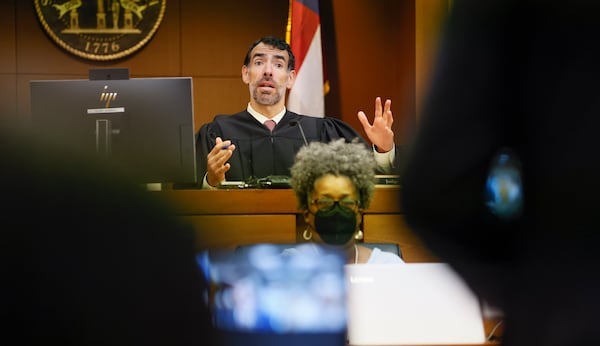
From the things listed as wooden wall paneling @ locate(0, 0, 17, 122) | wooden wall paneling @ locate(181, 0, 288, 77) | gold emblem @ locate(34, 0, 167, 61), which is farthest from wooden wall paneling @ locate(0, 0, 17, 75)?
wooden wall paneling @ locate(181, 0, 288, 77)

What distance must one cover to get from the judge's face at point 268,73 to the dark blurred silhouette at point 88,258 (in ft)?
8.12

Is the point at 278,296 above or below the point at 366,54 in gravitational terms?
below

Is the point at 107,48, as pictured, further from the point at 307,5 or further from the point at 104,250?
the point at 104,250

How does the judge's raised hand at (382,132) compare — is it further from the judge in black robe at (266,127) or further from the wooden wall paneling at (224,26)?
the wooden wall paneling at (224,26)

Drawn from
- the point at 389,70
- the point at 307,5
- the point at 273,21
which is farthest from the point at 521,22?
the point at 273,21

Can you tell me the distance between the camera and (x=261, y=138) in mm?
2826

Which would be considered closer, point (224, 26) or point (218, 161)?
point (218, 161)

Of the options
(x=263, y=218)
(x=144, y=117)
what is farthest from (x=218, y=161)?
(x=263, y=218)

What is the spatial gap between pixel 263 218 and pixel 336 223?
0.57 m

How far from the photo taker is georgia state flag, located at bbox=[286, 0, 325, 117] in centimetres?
362

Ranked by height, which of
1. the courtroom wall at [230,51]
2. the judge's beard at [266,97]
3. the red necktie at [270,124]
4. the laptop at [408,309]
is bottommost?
the laptop at [408,309]

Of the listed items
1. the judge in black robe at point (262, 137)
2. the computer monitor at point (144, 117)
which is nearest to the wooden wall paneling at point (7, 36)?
the judge in black robe at point (262, 137)

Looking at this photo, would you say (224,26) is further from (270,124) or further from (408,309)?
Answer: (408,309)

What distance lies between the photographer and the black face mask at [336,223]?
844 mm
